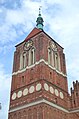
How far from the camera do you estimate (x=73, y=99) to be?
35844mm

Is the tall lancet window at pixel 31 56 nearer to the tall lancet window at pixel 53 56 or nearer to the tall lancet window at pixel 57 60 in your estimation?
the tall lancet window at pixel 53 56

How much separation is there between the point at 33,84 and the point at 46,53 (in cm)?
566

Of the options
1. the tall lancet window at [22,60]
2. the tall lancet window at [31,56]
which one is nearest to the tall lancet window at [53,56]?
the tall lancet window at [31,56]

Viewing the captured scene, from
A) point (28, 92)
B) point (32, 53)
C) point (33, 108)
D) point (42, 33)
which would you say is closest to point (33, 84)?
point (28, 92)

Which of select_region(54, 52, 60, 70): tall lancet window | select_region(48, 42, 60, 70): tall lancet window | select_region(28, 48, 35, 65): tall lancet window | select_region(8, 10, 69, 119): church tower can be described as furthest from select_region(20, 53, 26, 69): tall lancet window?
select_region(54, 52, 60, 70): tall lancet window

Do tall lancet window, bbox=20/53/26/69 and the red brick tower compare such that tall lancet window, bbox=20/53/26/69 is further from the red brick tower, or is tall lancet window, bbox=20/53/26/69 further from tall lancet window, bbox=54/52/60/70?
tall lancet window, bbox=54/52/60/70

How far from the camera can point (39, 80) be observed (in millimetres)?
33594

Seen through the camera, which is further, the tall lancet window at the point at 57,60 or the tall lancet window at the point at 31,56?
the tall lancet window at the point at 57,60

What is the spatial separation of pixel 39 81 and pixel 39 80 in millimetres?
148

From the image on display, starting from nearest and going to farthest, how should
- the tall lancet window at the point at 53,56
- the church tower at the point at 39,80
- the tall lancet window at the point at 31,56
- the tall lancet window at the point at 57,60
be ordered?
the church tower at the point at 39,80 → the tall lancet window at the point at 31,56 → the tall lancet window at the point at 53,56 → the tall lancet window at the point at 57,60

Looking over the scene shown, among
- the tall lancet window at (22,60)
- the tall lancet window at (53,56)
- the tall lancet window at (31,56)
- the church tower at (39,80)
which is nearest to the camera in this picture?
the church tower at (39,80)

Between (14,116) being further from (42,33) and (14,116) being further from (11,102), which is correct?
(42,33)

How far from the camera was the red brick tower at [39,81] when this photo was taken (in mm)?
32188

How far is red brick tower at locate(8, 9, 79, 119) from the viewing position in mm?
32188
